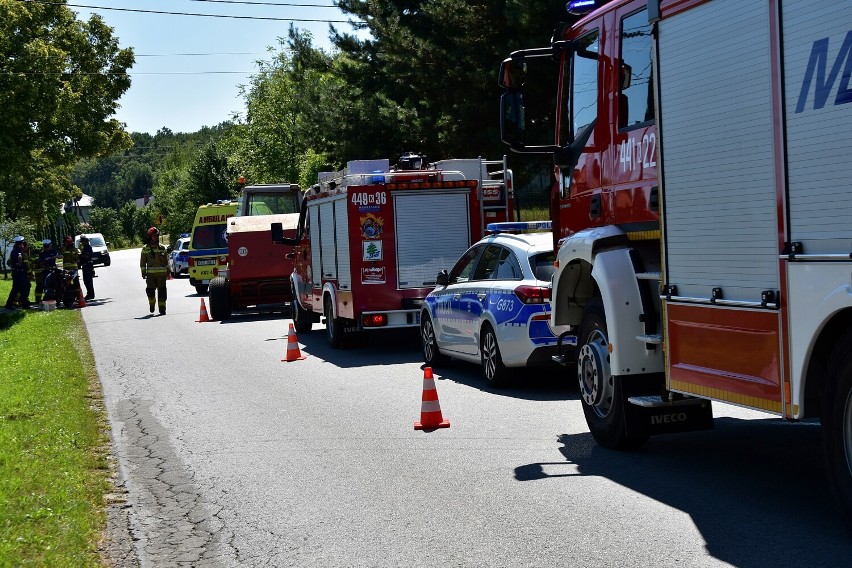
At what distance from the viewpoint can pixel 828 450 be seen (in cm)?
600

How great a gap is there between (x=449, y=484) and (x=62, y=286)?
25.5 meters

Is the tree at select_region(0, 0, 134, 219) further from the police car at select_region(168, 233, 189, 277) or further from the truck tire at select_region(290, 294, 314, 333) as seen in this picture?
the truck tire at select_region(290, 294, 314, 333)

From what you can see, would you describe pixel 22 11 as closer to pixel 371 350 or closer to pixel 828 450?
pixel 371 350

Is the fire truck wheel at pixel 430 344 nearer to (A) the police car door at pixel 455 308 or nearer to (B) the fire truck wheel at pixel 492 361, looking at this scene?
(A) the police car door at pixel 455 308

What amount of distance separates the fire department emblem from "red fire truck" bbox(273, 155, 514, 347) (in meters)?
0.01

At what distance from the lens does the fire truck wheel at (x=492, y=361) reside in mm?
12359

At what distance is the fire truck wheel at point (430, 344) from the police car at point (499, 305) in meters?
0.04

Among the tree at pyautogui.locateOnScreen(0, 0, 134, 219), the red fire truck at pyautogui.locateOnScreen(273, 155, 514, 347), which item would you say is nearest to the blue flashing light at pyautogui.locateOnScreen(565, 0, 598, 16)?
the red fire truck at pyautogui.locateOnScreen(273, 155, 514, 347)

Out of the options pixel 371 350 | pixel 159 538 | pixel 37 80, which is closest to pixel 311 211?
pixel 371 350

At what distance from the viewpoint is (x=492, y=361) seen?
12.5 metres

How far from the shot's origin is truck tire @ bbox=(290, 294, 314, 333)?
21250 mm

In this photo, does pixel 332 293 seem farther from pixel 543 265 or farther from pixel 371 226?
pixel 543 265

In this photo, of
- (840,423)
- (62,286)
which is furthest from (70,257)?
(840,423)

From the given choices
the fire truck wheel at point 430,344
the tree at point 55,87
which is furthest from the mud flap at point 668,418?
the tree at point 55,87
